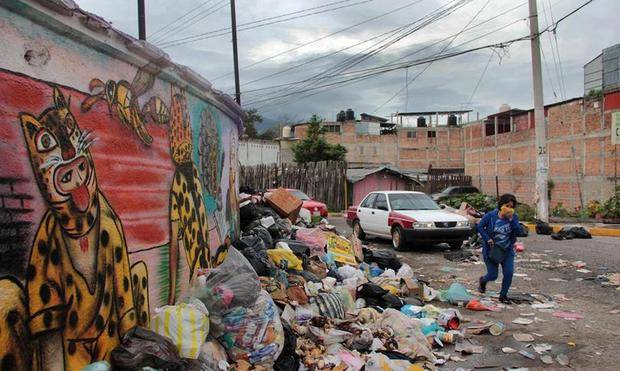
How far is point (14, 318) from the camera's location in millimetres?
2730

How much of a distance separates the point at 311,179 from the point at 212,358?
24.2 metres

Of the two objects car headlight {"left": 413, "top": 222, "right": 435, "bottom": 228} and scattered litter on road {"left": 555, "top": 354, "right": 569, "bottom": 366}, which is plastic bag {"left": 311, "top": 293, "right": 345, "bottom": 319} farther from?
car headlight {"left": 413, "top": 222, "right": 435, "bottom": 228}

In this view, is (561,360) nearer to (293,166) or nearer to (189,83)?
(189,83)

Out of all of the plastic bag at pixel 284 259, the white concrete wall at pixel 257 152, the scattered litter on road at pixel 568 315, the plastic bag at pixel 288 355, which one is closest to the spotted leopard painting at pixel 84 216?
the plastic bag at pixel 288 355

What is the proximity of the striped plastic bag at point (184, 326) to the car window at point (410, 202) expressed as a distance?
10.2 metres

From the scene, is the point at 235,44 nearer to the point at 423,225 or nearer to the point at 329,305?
the point at 423,225

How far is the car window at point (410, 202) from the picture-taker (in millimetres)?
13859

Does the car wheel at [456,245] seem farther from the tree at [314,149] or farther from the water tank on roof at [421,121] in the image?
the water tank on roof at [421,121]

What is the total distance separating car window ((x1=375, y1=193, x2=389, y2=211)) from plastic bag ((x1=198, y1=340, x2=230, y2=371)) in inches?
397

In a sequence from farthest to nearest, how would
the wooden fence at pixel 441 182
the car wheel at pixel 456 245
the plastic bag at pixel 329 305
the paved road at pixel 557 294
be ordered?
1. the wooden fence at pixel 441 182
2. the car wheel at pixel 456 245
3. the plastic bag at pixel 329 305
4. the paved road at pixel 557 294

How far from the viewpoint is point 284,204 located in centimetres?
1142

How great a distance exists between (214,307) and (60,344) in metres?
1.58

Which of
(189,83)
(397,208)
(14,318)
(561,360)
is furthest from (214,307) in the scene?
(397,208)

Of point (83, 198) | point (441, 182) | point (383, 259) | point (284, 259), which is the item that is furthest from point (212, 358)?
point (441, 182)
